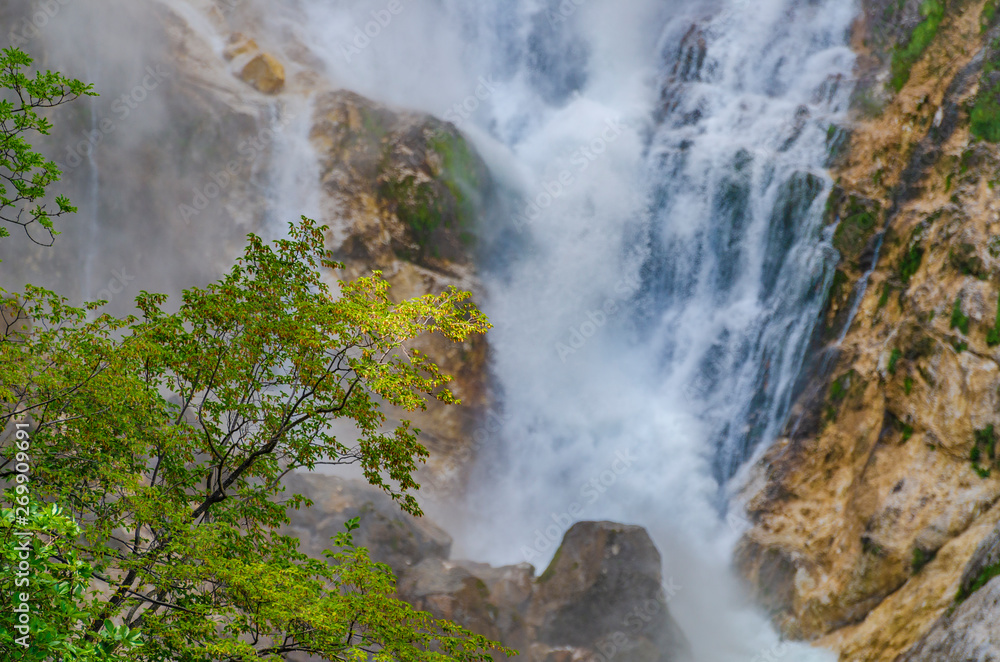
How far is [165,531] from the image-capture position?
569cm

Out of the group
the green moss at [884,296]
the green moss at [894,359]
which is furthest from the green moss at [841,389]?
the green moss at [884,296]

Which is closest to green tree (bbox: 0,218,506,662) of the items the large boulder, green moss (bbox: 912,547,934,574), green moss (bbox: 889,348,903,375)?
the large boulder

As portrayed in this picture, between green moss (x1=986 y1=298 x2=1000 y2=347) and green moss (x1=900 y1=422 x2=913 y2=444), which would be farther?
green moss (x1=900 y1=422 x2=913 y2=444)

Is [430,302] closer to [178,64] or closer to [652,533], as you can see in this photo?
[652,533]

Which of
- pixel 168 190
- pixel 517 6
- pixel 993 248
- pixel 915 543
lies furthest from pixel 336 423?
pixel 517 6

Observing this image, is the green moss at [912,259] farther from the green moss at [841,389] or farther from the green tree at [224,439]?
the green tree at [224,439]

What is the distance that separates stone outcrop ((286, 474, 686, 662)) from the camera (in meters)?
13.9

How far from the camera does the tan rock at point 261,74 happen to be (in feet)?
77.7

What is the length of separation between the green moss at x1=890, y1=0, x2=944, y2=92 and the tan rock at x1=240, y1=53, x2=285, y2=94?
755 inches

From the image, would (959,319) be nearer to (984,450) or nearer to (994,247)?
(994,247)

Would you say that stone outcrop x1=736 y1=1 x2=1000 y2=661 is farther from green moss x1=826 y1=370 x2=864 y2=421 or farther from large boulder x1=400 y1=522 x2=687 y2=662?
large boulder x1=400 y1=522 x2=687 y2=662

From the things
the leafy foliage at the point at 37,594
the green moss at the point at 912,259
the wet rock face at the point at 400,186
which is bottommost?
the leafy foliage at the point at 37,594

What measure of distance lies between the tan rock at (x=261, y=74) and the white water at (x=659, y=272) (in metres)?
2.99

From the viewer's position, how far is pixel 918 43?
59.4 ft
